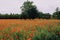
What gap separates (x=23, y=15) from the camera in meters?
45.5

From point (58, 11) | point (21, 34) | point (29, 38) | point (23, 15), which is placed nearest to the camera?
point (29, 38)

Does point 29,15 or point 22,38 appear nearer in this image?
point 22,38

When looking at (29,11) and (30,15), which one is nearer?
(30,15)

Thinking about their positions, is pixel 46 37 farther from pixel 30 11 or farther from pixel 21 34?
pixel 30 11

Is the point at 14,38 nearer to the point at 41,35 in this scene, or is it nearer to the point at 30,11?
the point at 41,35

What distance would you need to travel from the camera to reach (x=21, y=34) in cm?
722

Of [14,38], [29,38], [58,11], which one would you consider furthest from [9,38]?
[58,11]

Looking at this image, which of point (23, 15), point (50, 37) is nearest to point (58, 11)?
point (23, 15)

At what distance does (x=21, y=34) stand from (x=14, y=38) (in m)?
0.32

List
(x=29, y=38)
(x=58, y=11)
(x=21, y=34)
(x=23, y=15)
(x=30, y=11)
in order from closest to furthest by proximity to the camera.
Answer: (x=29, y=38) < (x=21, y=34) < (x=23, y=15) < (x=30, y=11) < (x=58, y=11)

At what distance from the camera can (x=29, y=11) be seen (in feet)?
165

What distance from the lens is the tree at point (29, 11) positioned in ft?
152

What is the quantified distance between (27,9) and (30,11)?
1.82m

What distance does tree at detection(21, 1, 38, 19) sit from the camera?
4623cm
